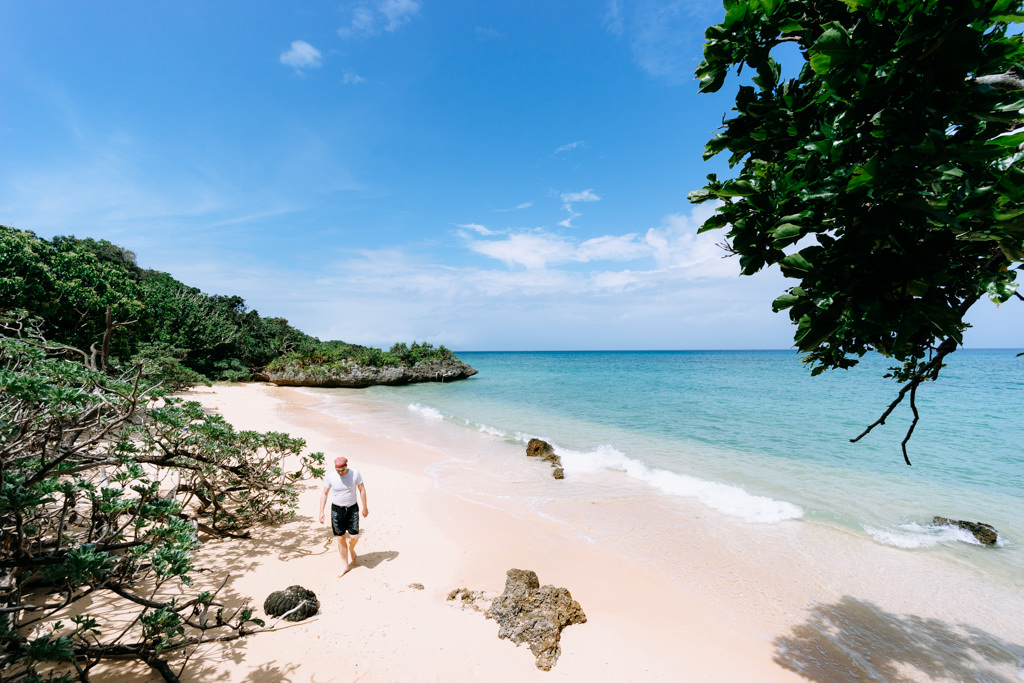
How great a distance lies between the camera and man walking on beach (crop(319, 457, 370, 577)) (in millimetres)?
5988

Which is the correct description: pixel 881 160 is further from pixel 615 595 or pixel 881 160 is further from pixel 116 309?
pixel 116 309

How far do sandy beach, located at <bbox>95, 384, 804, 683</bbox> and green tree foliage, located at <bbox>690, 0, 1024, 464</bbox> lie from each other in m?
4.50

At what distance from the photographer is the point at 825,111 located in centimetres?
197

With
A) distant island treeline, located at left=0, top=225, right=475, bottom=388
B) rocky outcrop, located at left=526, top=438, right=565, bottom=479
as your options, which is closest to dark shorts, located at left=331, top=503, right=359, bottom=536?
distant island treeline, located at left=0, top=225, right=475, bottom=388

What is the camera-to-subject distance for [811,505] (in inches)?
376

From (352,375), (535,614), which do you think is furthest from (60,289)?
(352,375)

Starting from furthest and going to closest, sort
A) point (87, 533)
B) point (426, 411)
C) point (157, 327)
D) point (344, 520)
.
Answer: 1. point (157, 327)
2. point (426, 411)
3. point (344, 520)
4. point (87, 533)

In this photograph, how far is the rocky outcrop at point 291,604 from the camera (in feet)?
15.7

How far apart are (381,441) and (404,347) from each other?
31.0 m

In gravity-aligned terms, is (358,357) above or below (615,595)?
above

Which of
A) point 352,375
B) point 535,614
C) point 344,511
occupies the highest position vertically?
point 352,375

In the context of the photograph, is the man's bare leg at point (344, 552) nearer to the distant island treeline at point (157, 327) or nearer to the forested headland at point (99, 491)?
the forested headland at point (99, 491)

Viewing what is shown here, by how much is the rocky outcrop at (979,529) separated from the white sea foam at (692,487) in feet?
8.99

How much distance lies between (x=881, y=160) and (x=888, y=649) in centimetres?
666
